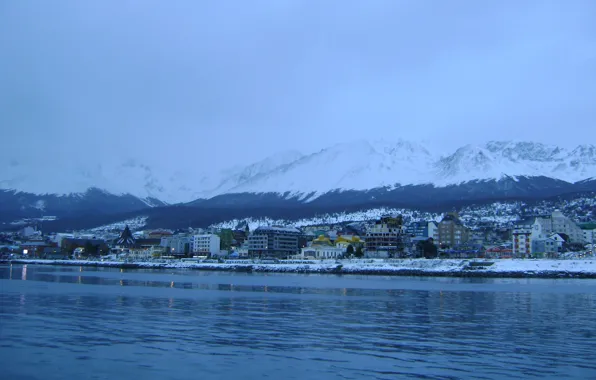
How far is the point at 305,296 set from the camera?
35875mm

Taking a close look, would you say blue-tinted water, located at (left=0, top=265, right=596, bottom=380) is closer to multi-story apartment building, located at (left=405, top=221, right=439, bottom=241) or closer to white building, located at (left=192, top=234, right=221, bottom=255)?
multi-story apartment building, located at (left=405, top=221, right=439, bottom=241)

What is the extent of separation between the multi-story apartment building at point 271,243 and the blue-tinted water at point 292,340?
89.5 m

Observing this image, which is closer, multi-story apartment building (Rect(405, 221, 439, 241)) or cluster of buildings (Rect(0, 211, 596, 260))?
cluster of buildings (Rect(0, 211, 596, 260))

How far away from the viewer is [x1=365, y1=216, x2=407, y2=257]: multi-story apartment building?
10419 cm

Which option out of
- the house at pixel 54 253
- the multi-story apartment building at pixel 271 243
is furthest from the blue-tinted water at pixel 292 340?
the house at pixel 54 253

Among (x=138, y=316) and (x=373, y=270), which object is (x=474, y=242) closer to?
(x=373, y=270)

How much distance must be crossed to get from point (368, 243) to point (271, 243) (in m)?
22.2

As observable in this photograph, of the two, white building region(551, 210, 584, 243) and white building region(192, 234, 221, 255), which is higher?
white building region(551, 210, 584, 243)

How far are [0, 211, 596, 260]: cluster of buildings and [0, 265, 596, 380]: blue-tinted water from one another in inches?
2780

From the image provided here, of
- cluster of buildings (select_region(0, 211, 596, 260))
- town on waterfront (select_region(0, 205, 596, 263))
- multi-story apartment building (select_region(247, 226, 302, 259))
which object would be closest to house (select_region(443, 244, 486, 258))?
town on waterfront (select_region(0, 205, 596, 263))

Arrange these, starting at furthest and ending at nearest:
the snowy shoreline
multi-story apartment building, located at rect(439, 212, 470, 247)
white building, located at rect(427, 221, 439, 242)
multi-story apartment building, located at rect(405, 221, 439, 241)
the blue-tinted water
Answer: multi-story apartment building, located at rect(405, 221, 439, 241), white building, located at rect(427, 221, 439, 242), multi-story apartment building, located at rect(439, 212, 470, 247), the snowy shoreline, the blue-tinted water

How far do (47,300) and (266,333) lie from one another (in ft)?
51.5

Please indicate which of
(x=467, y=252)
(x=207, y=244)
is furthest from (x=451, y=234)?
(x=207, y=244)

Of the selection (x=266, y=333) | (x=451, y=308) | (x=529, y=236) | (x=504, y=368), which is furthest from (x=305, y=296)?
(x=529, y=236)
